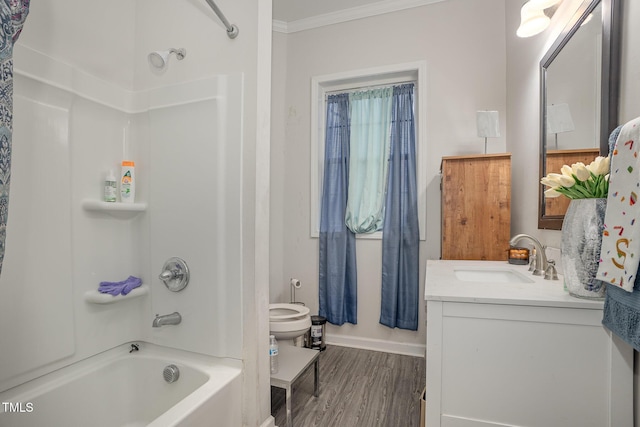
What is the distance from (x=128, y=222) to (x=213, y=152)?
664 millimetres

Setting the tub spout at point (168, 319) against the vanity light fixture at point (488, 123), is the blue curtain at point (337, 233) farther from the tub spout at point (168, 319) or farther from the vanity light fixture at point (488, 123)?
the tub spout at point (168, 319)

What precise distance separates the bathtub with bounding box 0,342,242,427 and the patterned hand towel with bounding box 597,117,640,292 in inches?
54.6

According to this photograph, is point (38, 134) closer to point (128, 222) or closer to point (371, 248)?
point (128, 222)

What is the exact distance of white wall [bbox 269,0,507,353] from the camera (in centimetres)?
241

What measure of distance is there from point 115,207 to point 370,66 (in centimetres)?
224

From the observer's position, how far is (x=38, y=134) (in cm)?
125

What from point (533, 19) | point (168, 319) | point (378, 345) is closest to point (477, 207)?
point (533, 19)

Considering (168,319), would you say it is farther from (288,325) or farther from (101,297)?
(288,325)

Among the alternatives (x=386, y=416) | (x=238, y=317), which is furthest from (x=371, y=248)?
(x=238, y=317)

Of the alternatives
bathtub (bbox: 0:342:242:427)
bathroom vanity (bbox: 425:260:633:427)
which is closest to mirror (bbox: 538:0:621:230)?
bathroom vanity (bbox: 425:260:633:427)

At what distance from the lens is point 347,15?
107 inches

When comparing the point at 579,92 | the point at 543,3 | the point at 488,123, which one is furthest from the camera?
the point at 488,123

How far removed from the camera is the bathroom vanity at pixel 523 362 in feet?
2.97

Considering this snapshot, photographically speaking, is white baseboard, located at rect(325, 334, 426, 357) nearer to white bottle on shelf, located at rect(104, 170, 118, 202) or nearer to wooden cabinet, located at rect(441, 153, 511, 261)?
wooden cabinet, located at rect(441, 153, 511, 261)
